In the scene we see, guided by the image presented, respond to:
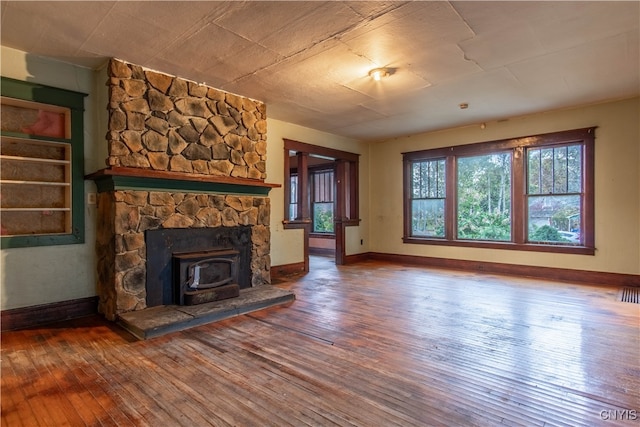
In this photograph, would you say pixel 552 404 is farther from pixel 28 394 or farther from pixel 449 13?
pixel 28 394

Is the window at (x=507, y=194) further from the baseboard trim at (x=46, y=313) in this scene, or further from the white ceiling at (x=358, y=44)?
the baseboard trim at (x=46, y=313)

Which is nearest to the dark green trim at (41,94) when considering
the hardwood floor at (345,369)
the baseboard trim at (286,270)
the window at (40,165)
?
the window at (40,165)

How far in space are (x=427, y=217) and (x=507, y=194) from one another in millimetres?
1613

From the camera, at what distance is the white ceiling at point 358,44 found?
2.82 meters

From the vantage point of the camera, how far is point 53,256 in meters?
3.65

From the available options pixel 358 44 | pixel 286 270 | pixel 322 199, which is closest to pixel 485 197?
pixel 286 270

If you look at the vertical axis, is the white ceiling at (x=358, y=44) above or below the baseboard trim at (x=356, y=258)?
above

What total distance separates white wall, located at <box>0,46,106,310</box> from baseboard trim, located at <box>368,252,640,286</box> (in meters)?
5.85

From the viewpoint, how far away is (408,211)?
7613 mm

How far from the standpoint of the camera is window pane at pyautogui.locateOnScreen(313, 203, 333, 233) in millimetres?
9555

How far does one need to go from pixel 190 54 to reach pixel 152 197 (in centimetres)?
159

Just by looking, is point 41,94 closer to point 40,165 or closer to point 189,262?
point 40,165

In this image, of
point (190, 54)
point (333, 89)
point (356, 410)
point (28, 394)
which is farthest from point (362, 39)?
point (28, 394)

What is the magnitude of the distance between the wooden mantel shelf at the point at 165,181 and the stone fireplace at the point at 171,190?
0.4 inches
